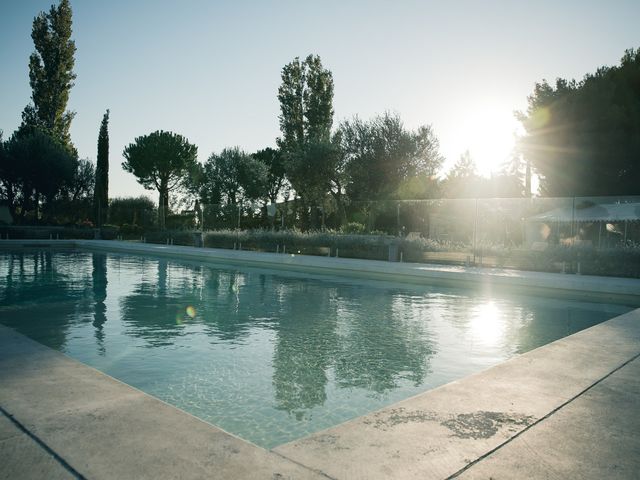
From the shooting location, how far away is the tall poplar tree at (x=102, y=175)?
4056 cm

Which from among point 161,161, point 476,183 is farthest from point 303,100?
point 476,183

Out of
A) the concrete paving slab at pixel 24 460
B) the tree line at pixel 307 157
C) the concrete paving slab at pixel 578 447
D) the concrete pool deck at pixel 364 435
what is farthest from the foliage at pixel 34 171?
the concrete paving slab at pixel 578 447

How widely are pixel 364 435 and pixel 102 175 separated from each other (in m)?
42.7

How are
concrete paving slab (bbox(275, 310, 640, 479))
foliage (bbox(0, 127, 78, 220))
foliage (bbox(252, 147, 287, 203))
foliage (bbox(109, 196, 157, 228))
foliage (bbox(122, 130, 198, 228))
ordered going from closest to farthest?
concrete paving slab (bbox(275, 310, 640, 479)) < foliage (bbox(0, 127, 78, 220)) < foliage (bbox(109, 196, 157, 228)) < foliage (bbox(252, 147, 287, 203)) < foliage (bbox(122, 130, 198, 228))

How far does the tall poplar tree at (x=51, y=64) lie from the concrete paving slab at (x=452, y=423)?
46974mm

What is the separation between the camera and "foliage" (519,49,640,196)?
25.8 m

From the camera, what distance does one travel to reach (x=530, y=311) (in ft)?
34.5

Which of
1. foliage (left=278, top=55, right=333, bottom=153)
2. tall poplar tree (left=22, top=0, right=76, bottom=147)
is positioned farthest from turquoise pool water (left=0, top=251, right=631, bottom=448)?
tall poplar tree (left=22, top=0, right=76, bottom=147)

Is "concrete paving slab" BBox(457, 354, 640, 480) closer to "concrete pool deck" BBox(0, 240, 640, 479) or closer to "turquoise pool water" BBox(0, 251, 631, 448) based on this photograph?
"concrete pool deck" BBox(0, 240, 640, 479)

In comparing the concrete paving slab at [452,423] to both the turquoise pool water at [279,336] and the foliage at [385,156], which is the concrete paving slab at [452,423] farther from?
the foliage at [385,156]

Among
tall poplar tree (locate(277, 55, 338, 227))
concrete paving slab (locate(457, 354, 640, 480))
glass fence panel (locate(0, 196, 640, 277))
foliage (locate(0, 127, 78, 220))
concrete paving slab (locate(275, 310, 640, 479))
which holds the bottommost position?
concrete paving slab (locate(275, 310, 640, 479))

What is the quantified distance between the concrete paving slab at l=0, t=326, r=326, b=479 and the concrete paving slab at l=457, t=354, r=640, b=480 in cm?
120

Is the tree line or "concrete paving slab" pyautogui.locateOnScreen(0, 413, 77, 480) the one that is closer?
"concrete paving slab" pyautogui.locateOnScreen(0, 413, 77, 480)

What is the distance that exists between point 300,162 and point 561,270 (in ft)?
53.5
